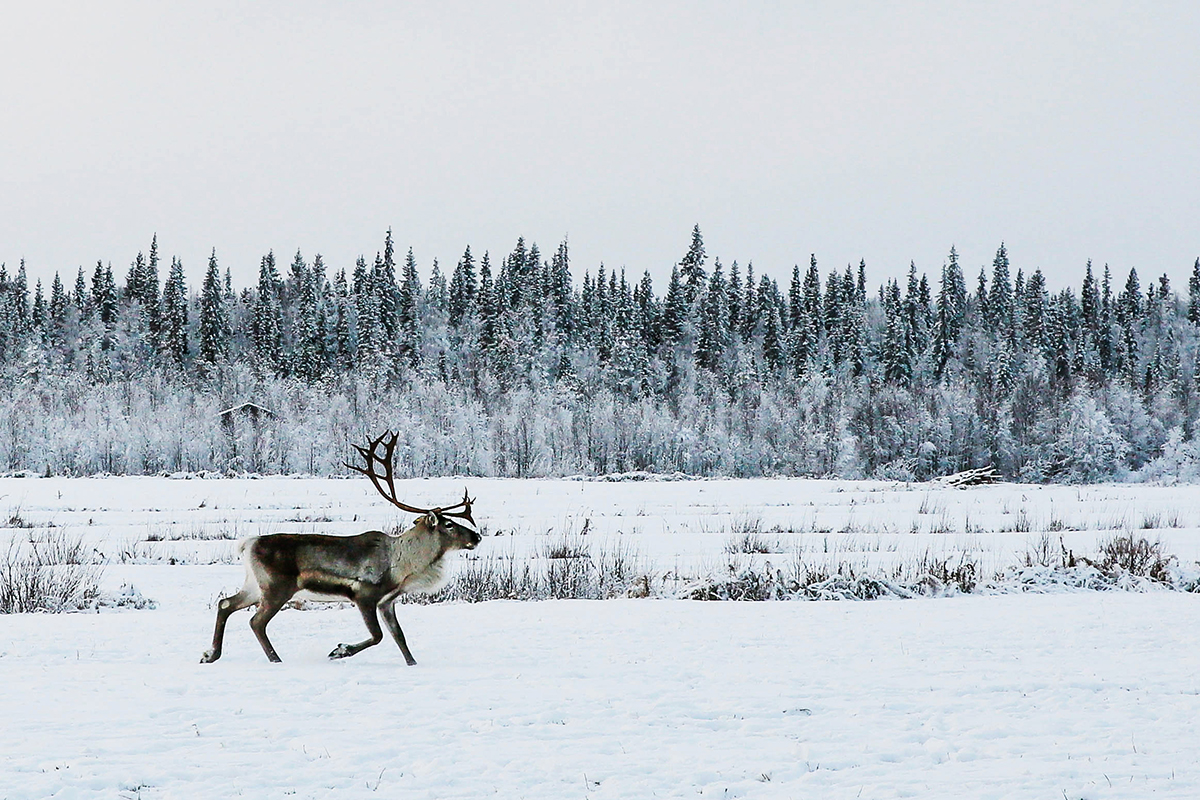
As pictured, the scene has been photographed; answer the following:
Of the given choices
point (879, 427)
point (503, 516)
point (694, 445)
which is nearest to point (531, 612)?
point (503, 516)

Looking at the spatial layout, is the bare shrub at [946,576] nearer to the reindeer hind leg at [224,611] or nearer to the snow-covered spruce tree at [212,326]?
the reindeer hind leg at [224,611]

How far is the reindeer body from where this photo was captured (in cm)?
690

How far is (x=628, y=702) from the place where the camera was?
5980 millimetres

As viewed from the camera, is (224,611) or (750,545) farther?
(750,545)

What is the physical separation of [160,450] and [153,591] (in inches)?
1496

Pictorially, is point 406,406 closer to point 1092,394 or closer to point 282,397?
point 282,397

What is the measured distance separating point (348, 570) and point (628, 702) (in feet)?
7.66

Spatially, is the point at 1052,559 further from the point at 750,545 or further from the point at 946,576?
the point at 750,545

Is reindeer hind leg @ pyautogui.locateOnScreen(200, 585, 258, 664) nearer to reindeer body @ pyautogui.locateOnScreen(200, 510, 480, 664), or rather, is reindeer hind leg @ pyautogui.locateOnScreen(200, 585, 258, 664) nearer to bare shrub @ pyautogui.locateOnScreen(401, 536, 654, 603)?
reindeer body @ pyautogui.locateOnScreen(200, 510, 480, 664)

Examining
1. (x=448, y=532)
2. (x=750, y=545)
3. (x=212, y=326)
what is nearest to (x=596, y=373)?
(x=212, y=326)

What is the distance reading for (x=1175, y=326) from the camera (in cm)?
12188

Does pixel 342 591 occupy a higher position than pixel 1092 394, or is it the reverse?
pixel 1092 394

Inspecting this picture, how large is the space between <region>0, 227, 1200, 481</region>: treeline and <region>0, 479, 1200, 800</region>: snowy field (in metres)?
40.6

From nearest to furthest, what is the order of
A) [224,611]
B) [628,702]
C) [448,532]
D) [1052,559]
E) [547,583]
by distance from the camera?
1. [628,702]
2. [224,611]
3. [448,532]
4. [547,583]
5. [1052,559]
